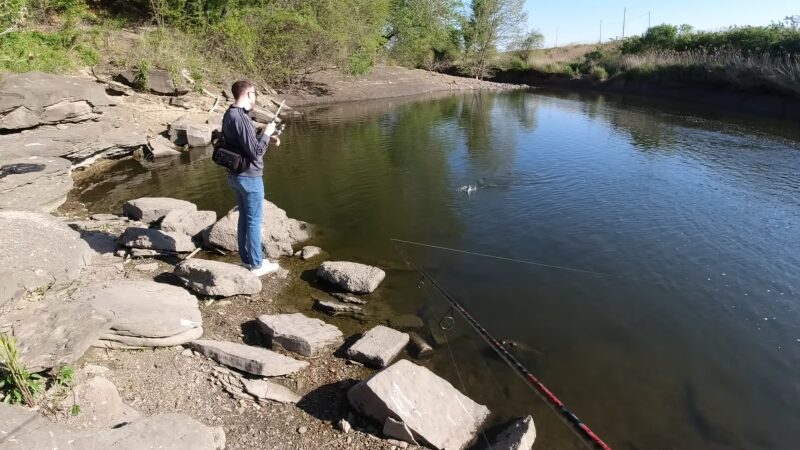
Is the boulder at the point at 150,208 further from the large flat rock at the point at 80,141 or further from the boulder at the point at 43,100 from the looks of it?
the boulder at the point at 43,100

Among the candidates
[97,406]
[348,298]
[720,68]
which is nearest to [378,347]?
[348,298]

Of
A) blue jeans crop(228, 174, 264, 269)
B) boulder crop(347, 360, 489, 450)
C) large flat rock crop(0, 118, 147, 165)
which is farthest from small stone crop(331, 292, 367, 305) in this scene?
large flat rock crop(0, 118, 147, 165)

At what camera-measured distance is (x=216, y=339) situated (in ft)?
17.7

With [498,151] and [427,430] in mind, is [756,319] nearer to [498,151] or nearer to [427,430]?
[427,430]

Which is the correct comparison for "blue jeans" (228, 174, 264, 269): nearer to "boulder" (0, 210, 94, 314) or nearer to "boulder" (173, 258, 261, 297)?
"boulder" (173, 258, 261, 297)

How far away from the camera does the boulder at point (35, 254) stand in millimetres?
5172

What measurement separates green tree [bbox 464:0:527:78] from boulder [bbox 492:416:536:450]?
46.9 meters

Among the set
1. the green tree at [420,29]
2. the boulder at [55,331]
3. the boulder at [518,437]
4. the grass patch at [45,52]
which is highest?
the green tree at [420,29]

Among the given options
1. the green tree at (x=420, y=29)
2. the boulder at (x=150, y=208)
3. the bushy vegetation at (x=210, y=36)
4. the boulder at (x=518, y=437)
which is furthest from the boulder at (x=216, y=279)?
the green tree at (x=420, y=29)

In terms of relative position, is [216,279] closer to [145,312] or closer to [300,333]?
[145,312]

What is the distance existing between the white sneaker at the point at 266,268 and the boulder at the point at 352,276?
625 millimetres

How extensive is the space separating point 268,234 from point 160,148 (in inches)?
359

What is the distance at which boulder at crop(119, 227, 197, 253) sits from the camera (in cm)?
741

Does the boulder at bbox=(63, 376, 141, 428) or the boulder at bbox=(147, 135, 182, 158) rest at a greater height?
the boulder at bbox=(147, 135, 182, 158)
